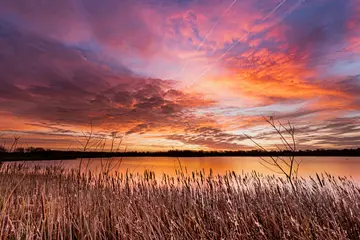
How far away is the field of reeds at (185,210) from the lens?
4.63 meters

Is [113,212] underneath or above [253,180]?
underneath

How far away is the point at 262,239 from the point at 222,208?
325 centimetres

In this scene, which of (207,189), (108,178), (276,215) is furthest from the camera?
(108,178)

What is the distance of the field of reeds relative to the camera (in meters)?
4.63

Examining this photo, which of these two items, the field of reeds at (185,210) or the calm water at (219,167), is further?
the calm water at (219,167)

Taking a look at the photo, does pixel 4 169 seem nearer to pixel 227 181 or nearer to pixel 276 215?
pixel 227 181

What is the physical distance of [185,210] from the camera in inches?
250

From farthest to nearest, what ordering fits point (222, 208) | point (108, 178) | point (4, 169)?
point (4, 169) < point (108, 178) < point (222, 208)

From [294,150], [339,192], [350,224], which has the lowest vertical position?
[350,224]

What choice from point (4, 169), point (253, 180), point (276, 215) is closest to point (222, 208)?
point (276, 215)

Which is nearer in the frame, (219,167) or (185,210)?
(185,210)

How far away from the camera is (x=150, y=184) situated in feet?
33.4

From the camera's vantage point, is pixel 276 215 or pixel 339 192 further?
pixel 339 192

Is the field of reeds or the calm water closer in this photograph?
the field of reeds
